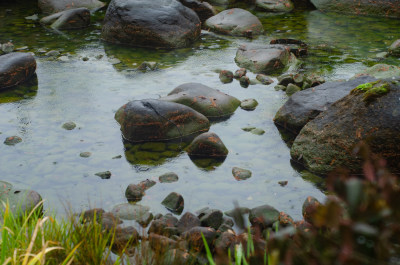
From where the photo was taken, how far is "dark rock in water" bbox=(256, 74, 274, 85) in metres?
6.66

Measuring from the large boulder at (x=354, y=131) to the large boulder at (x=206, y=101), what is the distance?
1.32 m

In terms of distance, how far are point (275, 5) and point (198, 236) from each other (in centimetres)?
963

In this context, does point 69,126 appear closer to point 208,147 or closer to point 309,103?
point 208,147

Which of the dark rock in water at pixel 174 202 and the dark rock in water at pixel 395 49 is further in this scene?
the dark rock in water at pixel 395 49

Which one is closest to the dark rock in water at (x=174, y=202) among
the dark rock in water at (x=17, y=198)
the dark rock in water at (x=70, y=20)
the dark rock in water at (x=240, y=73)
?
the dark rock in water at (x=17, y=198)

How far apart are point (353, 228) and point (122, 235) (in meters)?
2.50

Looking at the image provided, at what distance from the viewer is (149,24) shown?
27.8 ft

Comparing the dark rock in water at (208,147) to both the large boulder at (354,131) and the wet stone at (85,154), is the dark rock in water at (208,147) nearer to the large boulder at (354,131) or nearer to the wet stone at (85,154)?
the large boulder at (354,131)

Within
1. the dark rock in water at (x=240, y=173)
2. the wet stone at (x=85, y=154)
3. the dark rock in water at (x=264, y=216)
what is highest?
the dark rock in water at (x=264, y=216)

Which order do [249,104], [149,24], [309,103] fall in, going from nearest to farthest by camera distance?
[309,103] < [249,104] < [149,24]

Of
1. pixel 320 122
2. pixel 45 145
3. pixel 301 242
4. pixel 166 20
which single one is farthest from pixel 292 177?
pixel 166 20

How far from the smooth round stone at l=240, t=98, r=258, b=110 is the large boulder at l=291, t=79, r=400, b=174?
1.30 m

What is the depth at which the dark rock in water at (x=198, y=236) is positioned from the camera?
3.14m

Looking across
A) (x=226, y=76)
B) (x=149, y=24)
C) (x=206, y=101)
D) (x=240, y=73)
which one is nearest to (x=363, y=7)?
(x=149, y=24)
